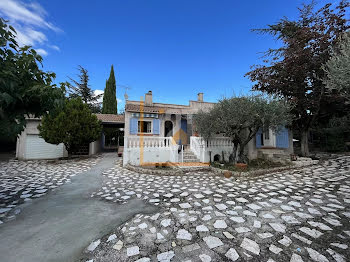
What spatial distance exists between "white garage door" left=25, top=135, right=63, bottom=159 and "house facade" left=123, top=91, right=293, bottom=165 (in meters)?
6.90

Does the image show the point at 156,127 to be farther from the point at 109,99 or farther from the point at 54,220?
the point at 109,99

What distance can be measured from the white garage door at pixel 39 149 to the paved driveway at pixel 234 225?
36.2 feet

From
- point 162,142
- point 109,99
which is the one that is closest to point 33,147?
point 162,142

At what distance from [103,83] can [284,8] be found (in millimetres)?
24900

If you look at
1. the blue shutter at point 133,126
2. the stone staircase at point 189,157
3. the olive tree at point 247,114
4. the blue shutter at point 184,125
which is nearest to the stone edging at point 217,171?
the stone staircase at point 189,157

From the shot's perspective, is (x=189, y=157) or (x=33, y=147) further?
(x=33, y=147)

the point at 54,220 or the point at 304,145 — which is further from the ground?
the point at 304,145

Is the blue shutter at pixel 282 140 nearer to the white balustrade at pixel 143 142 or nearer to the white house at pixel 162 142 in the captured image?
the white house at pixel 162 142

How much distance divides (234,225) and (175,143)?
6606 mm

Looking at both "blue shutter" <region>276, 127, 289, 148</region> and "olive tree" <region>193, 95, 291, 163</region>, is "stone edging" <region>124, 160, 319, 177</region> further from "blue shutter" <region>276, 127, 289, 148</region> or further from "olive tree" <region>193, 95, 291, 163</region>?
"blue shutter" <region>276, 127, 289, 148</region>

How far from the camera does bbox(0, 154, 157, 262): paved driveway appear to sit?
2.24 m

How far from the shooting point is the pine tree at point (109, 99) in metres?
23.5

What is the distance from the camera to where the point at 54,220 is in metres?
3.16

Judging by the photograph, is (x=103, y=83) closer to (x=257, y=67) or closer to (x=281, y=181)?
(x=257, y=67)
